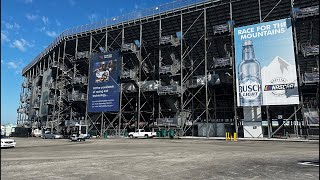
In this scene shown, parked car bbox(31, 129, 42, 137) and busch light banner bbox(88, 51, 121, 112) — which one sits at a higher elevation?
busch light banner bbox(88, 51, 121, 112)

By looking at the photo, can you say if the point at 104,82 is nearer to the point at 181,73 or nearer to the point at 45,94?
the point at 181,73

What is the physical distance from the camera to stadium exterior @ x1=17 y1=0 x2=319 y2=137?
135 ft

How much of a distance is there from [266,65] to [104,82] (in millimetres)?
28336

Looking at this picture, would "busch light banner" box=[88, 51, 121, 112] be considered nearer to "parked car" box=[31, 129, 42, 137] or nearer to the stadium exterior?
the stadium exterior

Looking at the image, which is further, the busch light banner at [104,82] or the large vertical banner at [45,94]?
the large vertical banner at [45,94]

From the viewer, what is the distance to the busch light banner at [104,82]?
48825mm

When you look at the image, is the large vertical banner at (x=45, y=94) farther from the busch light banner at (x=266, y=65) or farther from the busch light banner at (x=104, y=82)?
the busch light banner at (x=266, y=65)

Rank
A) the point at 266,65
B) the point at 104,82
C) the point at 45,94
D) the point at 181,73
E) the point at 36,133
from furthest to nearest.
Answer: the point at 45,94 < the point at 36,133 < the point at 104,82 < the point at 181,73 < the point at 266,65

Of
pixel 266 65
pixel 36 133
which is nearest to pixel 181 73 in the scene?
pixel 266 65

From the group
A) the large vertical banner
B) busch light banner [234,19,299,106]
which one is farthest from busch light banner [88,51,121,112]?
busch light banner [234,19,299,106]

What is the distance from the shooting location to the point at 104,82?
1983 inches

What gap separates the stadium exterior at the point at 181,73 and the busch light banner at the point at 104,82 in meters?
1.61

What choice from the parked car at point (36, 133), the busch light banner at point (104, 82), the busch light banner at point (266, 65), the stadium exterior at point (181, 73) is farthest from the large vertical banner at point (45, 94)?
the busch light banner at point (266, 65)

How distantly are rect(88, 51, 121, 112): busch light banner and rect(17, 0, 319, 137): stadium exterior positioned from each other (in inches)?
63.5
